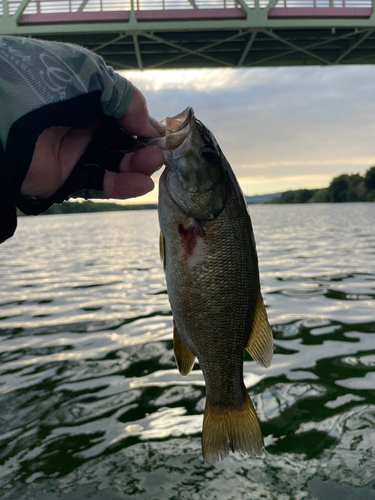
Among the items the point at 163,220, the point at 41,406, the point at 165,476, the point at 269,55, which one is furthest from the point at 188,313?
the point at 269,55

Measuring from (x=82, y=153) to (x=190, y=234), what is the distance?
0.75m

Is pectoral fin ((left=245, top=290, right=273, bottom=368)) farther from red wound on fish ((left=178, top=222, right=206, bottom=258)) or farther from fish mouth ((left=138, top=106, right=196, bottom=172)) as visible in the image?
fish mouth ((left=138, top=106, right=196, bottom=172))

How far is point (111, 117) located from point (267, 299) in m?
6.12

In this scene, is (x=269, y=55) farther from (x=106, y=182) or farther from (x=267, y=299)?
(x=106, y=182)

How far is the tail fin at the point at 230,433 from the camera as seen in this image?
2.18 metres

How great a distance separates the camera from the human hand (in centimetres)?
196

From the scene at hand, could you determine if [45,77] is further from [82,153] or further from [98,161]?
[98,161]

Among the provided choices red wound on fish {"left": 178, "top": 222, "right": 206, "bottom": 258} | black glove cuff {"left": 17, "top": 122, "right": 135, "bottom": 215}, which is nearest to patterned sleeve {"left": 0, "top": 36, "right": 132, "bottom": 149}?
black glove cuff {"left": 17, "top": 122, "right": 135, "bottom": 215}

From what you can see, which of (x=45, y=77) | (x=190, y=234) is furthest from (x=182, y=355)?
(x=45, y=77)

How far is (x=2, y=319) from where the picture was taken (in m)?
7.16

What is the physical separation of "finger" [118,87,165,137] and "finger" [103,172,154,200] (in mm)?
242

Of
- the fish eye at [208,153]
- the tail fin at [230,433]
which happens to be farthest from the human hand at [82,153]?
the tail fin at [230,433]

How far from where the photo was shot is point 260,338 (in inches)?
89.0

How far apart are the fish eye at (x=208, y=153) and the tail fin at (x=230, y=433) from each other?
1345 millimetres
